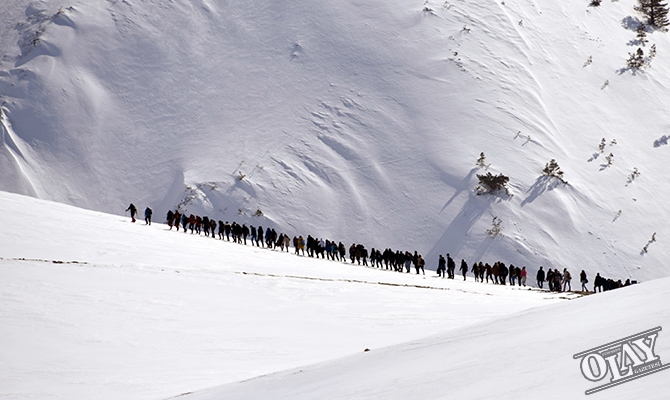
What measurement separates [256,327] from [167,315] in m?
2.01

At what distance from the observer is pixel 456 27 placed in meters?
52.0

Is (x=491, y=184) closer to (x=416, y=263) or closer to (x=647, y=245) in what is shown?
(x=647, y=245)

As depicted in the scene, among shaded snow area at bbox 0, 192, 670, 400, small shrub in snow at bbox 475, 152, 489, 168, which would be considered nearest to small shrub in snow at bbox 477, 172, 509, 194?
small shrub in snow at bbox 475, 152, 489, 168

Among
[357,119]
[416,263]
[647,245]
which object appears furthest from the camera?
[357,119]

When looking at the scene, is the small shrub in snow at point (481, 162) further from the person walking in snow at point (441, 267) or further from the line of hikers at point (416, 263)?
the person walking in snow at point (441, 267)

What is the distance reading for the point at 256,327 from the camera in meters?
14.7

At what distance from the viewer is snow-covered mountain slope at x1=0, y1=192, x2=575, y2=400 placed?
36.6 feet

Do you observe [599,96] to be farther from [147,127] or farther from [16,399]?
[16,399]

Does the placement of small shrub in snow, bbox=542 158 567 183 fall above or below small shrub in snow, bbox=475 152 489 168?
below

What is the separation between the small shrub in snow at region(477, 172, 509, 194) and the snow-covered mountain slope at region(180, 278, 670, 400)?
3284 centimetres

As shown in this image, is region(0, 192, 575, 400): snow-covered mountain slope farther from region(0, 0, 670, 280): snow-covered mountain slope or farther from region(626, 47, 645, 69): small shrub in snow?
region(626, 47, 645, 69): small shrub in snow

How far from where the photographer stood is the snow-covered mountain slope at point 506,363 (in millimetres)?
4090

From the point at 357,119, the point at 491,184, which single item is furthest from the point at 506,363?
the point at 357,119

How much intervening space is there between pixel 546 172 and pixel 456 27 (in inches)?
627
